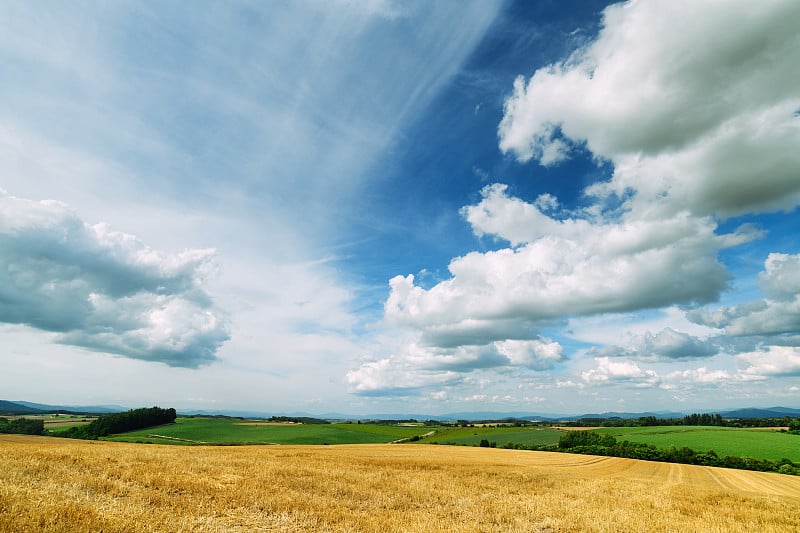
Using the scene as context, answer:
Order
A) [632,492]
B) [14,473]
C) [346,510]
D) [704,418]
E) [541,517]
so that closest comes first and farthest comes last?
[14,473] → [346,510] → [541,517] → [632,492] → [704,418]

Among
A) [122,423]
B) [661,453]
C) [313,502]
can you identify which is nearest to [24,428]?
[122,423]

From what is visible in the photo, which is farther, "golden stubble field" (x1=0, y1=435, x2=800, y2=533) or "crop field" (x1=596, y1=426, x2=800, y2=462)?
"crop field" (x1=596, y1=426, x2=800, y2=462)

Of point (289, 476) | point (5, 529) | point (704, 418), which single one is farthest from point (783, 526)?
point (704, 418)

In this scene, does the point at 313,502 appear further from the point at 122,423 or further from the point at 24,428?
the point at 24,428

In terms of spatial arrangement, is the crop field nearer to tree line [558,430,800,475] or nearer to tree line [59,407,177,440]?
tree line [558,430,800,475]

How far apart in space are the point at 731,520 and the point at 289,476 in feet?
59.9

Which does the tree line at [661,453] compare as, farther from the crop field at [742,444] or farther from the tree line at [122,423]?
the tree line at [122,423]

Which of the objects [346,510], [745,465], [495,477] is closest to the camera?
[346,510]

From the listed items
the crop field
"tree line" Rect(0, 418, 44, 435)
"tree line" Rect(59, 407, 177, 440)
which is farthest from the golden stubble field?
"tree line" Rect(0, 418, 44, 435)

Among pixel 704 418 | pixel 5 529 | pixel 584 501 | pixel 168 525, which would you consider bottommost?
pixel 704 418

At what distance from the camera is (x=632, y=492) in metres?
22.7

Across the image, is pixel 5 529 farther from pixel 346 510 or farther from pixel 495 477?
pixel 495 477

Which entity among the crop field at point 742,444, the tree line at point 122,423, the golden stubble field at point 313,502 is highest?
the golden stubble field at point 313,502

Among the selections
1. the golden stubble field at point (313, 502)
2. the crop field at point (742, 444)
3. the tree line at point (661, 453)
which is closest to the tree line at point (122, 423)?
the golden stubble field at point (313, 502)
